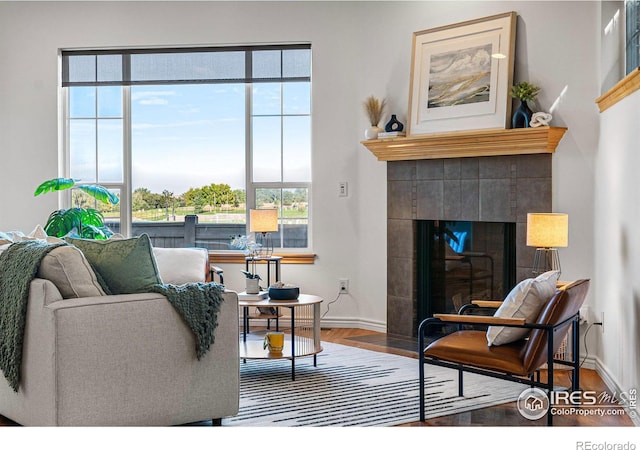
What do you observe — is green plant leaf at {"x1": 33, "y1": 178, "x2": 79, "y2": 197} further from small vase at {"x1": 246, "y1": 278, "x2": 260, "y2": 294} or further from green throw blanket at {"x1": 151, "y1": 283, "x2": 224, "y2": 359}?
green throw blanket at {"x1": 151, "y1": 283, "x2": 224, "y2": 359}

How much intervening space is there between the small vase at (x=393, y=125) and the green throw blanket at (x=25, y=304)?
9.05 feet

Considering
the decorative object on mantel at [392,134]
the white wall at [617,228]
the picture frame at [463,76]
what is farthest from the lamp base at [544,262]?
the decorative object on mantel at [392,134]

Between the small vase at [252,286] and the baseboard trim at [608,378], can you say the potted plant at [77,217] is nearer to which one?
the small vase at [252,286]

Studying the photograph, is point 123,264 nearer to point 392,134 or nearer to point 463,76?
point 392,134

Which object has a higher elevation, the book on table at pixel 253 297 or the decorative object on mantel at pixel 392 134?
the decorative object on mantel at pixel 392 134

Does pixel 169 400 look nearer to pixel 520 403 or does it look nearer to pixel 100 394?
pixel 100 394

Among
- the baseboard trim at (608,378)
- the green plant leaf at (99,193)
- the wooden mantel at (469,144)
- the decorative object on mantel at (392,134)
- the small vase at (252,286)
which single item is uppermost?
the decorative object on mantel at (392,134)

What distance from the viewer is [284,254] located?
6645mm

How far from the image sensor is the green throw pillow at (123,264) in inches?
138

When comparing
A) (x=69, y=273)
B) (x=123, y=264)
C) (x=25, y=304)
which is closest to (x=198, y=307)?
(x=123, y=264)

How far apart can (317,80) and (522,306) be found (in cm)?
348

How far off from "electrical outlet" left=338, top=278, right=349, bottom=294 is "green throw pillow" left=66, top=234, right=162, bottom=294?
3.13 meters

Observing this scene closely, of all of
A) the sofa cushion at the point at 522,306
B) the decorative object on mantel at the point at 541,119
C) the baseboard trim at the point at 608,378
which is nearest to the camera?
the sofa cushion at the point at 522,306

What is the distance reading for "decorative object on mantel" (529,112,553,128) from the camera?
198 inches
